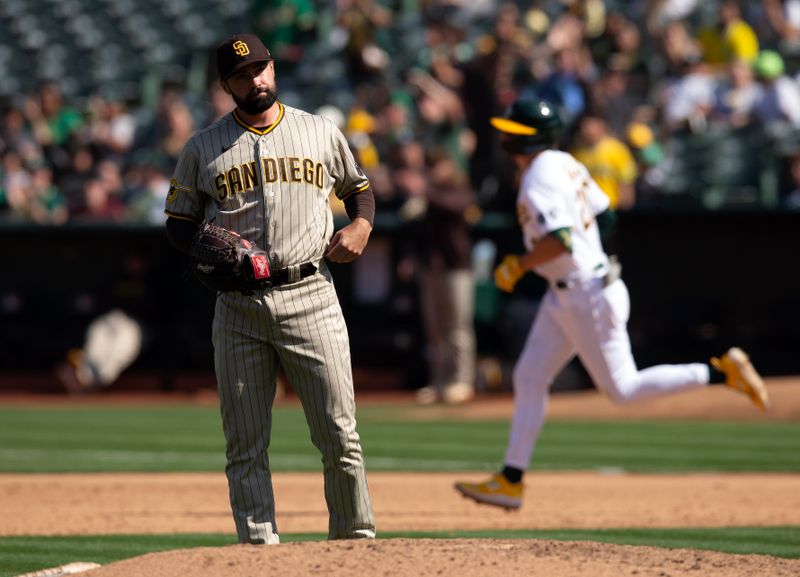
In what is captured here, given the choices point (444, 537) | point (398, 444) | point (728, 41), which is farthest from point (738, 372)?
point (728, 41)

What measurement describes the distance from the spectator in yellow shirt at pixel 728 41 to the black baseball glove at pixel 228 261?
10706 mm

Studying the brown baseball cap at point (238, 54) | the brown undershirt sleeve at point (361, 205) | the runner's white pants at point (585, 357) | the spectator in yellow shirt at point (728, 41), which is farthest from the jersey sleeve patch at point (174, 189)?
the spectator in yellow shirt at point (728, 41)

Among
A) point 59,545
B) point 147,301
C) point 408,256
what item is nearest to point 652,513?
point 59,545

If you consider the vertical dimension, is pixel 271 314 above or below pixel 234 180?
below

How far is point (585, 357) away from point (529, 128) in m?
1.19

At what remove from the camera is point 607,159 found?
13.6m

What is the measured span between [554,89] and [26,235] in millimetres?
6309

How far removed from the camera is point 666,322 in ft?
47.3

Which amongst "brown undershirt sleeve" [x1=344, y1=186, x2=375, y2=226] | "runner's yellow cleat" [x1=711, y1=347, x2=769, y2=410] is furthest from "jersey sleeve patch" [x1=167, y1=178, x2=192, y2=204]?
"runner's yellow cleat" [x1=711, y1=347, x2=769, y2=410]

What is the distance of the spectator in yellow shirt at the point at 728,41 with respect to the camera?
14914 mm

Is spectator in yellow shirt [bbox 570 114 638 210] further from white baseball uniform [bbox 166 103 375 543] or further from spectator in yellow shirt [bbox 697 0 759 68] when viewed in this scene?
white baseball uniform [bbox 166 103 375 543]

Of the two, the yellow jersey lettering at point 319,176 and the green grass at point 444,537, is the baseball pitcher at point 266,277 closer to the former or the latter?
the yellow jersey lettering at point 319,176

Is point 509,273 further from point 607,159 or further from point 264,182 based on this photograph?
point 607,159

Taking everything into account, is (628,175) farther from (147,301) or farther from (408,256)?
(147,301)
